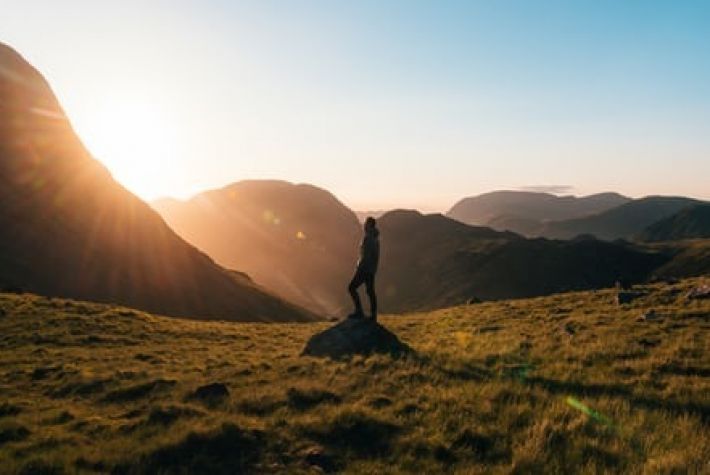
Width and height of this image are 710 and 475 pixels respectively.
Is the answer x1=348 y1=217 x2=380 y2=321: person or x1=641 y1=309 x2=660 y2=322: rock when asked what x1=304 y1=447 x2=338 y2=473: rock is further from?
x1=641 y1=309 x2=660 y2=322: rock

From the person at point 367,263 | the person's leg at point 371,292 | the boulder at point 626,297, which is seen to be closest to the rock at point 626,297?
the boulder at point 626,297

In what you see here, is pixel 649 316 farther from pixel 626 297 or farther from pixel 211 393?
pixel 211 393

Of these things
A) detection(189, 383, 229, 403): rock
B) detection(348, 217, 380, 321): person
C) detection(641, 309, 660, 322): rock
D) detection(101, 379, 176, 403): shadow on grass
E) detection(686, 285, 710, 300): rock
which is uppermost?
detection(348, 217, 380, 321): person

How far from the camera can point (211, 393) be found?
13.7 metres

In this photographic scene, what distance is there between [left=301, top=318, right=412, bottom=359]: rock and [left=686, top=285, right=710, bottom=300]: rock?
14099mm

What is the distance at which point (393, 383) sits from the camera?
539 inches

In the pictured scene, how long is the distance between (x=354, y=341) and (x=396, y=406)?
25.3 feet

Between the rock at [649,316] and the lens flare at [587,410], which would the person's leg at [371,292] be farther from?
the lens flare at [587,410]

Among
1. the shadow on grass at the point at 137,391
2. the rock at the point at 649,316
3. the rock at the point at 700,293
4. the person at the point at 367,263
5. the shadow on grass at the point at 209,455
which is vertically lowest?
the shadow on grass at the point at 137,391

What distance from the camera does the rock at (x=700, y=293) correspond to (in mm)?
24250

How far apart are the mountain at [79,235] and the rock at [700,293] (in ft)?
269

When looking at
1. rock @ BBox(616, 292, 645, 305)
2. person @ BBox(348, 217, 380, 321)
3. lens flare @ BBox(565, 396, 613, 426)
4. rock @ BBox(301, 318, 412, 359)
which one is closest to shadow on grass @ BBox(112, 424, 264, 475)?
lens flare @ BBox(565, 396, 613, 426)

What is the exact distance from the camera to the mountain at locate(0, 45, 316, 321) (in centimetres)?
9256

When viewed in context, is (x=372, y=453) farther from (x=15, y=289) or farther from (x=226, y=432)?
(x=15, y=289)
